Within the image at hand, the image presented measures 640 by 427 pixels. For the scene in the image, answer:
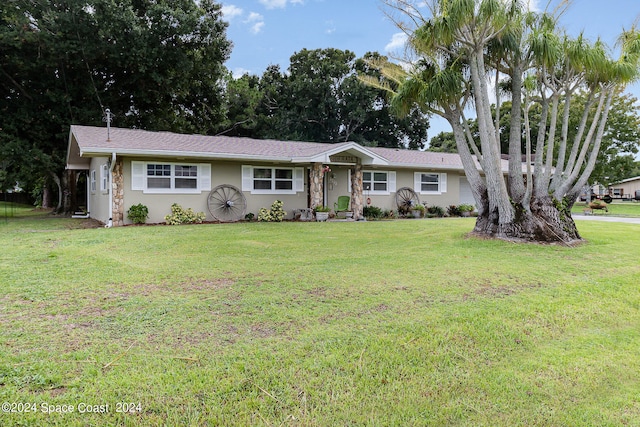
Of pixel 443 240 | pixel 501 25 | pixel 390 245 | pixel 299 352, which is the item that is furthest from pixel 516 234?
pixel 299 352

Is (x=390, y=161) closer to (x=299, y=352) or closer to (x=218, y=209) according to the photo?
(x=218, y=209)

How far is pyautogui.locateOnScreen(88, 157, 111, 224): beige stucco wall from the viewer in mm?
13567

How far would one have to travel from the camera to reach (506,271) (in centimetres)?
595

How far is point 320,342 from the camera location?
3.15 metres

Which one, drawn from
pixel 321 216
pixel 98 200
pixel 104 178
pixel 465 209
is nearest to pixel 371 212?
pixel 321 216

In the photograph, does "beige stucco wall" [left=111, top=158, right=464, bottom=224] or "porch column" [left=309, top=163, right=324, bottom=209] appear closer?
"beige stucco wall" [left=111, top=158, right=464, bottom=224]

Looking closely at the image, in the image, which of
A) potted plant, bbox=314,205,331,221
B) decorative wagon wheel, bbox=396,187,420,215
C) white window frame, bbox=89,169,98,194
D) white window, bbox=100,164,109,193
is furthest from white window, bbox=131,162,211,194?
decorative wagon wheel, bbox=396,187,420,215

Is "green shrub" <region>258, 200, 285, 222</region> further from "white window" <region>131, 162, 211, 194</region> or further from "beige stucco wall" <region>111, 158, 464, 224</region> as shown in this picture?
"white window" <region>131, 162, 211, 194</region>

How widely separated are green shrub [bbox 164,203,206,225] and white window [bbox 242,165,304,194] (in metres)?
2.10

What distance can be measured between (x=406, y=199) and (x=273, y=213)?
666 cm

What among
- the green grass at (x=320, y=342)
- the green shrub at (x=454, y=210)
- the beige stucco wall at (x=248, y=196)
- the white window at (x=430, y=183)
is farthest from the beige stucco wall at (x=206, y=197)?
the green shrub at (x=454, y=210)

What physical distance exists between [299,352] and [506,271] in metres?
4.22

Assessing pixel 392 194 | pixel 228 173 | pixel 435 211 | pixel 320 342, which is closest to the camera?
pixel 320 342

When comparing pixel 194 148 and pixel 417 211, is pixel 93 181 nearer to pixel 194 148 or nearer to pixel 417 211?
pixel 194 148
